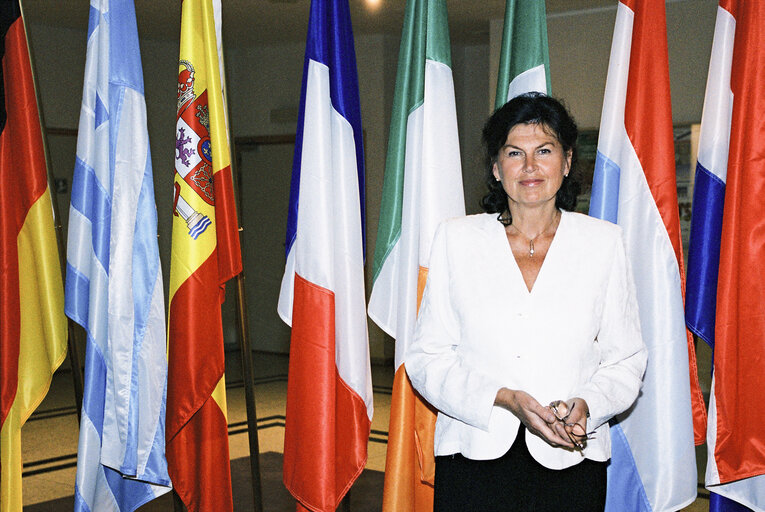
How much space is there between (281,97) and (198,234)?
5.87 metres

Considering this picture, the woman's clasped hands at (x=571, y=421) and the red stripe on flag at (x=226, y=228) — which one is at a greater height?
the red stripe on flag at (x=226, y=228)

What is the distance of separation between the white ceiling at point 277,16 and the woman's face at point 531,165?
165 inches

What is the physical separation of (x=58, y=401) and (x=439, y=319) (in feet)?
18.1

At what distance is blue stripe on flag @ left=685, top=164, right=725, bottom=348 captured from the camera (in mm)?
2488

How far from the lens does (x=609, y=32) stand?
247 inches

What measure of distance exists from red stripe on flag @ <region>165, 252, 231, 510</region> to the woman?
2.90 feet

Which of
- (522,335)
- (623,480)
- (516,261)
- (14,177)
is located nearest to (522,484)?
(522,335)

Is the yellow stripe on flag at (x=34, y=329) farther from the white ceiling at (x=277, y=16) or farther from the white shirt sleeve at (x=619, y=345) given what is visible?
the white ceiling at (x=277, y=16)

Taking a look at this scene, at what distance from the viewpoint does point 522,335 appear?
6.28 ft

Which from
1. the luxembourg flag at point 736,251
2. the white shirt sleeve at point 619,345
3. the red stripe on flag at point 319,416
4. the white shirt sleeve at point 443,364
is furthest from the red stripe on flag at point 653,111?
the red stripe on flag at point 319,416

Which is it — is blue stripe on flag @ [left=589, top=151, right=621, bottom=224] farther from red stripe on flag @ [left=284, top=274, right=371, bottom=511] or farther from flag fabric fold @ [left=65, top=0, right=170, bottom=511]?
flag fabric fold @ [left=65, top=0, right=170, bottom=511]

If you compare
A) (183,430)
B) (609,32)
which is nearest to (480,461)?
(183,430)

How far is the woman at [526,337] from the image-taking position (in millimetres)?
1908

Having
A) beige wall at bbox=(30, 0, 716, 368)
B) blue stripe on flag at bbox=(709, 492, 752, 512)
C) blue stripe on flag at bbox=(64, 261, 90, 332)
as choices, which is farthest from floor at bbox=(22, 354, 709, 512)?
blue stripe on flag at bbox=(64, 261, 90, 332)
